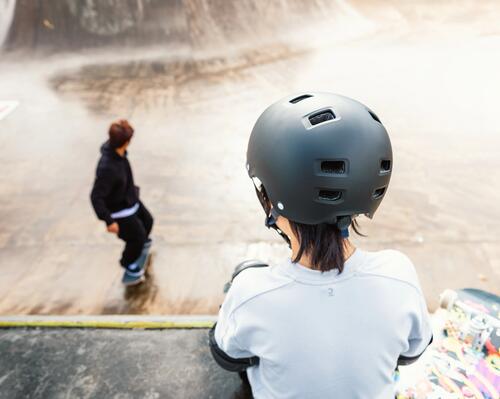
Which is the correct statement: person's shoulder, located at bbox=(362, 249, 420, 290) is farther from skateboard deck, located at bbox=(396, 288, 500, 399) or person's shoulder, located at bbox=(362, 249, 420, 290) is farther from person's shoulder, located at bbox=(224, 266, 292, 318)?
skateboard deck, located at bbox=(396, 288, 500, 399)

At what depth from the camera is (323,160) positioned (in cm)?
150

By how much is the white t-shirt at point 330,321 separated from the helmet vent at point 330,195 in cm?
31

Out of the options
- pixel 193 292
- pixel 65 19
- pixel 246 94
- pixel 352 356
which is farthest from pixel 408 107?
Result: pixel 65 19

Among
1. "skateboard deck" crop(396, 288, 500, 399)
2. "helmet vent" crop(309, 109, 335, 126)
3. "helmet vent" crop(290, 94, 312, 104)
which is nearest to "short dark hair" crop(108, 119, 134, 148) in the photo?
"helmet vent" crop(290, 94, 312, 104)

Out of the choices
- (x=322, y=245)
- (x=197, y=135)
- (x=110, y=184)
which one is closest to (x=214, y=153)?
(x=197, y=135)

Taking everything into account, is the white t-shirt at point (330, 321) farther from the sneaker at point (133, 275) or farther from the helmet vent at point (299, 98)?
the sneaker at point (133, 275)

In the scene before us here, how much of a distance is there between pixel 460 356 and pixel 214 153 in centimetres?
407

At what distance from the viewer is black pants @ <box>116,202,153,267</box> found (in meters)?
3.50

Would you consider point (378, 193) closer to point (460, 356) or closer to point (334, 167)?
point (334, 167)

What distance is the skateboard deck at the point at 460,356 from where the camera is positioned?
2160 millimetres

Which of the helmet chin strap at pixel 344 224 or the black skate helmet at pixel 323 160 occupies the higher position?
the black skate helmet at pixel 323 160

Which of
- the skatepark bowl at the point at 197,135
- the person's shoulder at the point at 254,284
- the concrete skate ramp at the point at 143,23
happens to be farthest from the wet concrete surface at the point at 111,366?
the concrete skate ramp at the point at 143,23

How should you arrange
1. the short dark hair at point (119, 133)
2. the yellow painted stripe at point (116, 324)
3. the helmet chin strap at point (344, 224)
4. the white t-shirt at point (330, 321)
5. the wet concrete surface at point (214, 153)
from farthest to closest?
the wet concrete surface at point (214, 153)
the short dark hair at point (119, 133)
the yellow painted stripe at point (116, 324)
the helmet chin strap at point (344, 224)
the white t-shirt at point (330, 321)

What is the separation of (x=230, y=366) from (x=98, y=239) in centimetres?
314
